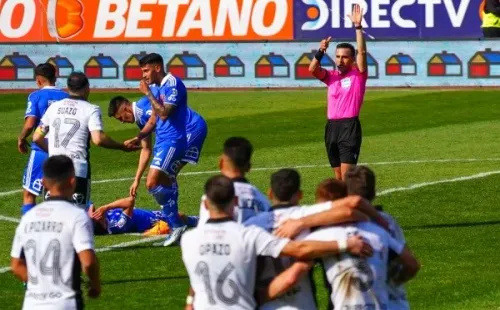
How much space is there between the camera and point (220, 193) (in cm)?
808

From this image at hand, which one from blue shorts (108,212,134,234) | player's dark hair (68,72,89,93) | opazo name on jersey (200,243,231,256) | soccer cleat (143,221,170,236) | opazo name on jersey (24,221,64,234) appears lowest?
soccer cleat (143,221,170,236)

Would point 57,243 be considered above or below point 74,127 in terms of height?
below

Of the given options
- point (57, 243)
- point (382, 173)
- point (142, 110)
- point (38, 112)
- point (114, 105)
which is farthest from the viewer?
point (382, 173)

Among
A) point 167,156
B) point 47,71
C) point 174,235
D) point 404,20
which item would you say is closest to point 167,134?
point 167,156

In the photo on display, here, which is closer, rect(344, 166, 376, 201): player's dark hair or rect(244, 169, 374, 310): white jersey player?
rect(244, 169, 374, 310): white jersey player

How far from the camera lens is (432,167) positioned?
21.6m

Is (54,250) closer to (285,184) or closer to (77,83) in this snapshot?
(285,184)

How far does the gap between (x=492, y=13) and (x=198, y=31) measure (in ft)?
23.8

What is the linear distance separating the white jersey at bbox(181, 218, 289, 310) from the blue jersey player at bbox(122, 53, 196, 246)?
715cm

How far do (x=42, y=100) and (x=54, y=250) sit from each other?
21.6ft

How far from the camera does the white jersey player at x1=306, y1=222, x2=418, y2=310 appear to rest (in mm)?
8203

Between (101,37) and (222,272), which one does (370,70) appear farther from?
(222,272)

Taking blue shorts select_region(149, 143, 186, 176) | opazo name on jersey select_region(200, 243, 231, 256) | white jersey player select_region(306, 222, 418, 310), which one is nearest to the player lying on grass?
blue shorts select_region(149, 143, 186, 176)

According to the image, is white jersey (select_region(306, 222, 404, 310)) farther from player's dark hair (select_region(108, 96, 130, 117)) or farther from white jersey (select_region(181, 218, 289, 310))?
player's dark hair (select_region(108, 96, 130, 117))
